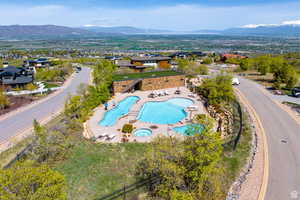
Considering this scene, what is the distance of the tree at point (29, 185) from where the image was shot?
7.32 meters

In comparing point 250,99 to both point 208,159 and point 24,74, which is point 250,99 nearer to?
point 208,159

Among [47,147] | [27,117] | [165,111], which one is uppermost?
[47,147]

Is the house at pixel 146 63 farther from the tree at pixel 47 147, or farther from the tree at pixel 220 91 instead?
the tree at pixel 47 147

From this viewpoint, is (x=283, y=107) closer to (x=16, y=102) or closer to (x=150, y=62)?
(x=150, y=62)

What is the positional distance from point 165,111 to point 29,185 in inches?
888

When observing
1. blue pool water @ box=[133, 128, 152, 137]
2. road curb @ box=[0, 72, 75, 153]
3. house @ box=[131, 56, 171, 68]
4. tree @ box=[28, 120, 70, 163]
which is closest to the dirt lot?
road curb @ box=[0, 72, 75, 153]

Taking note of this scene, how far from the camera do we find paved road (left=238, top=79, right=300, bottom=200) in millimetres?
11852

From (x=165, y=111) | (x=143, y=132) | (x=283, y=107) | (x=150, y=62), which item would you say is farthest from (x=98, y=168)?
(x=150, y=62)

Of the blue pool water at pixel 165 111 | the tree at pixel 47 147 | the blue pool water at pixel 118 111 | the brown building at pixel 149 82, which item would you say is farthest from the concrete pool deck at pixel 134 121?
the tree at pixel 47 147

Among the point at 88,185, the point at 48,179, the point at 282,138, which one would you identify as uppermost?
the point at 48,179

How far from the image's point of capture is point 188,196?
8.88 meters

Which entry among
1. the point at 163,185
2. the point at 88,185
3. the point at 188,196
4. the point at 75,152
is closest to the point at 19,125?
the point at 75,152

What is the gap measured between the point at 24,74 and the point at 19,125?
28.0 m

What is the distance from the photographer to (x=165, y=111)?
28906 mm
